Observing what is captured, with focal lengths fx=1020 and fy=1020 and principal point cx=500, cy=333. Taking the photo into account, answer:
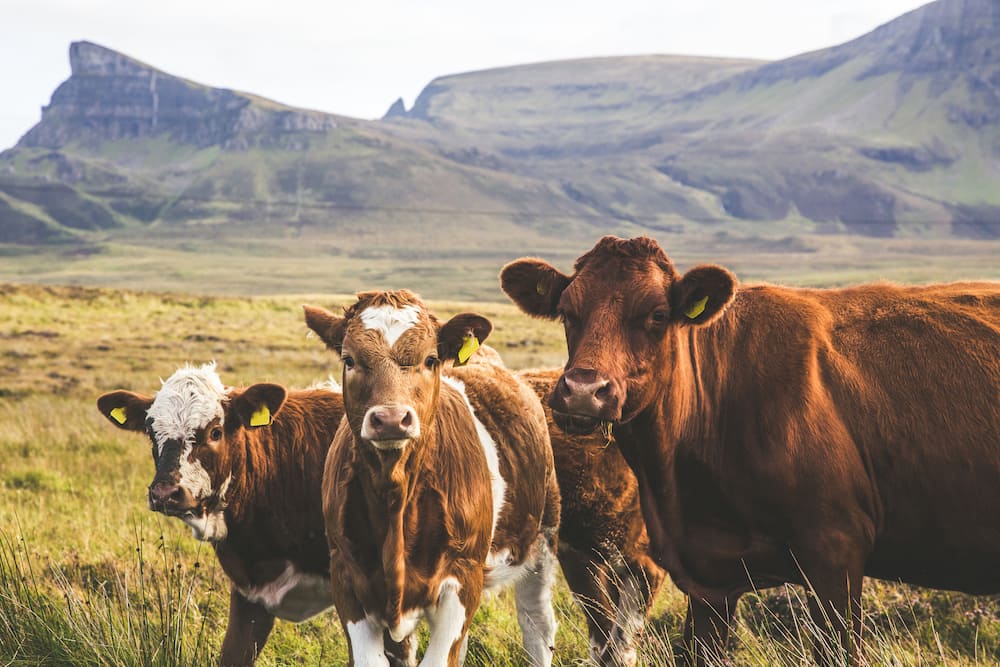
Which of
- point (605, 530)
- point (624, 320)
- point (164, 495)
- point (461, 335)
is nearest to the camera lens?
point (624, 320)

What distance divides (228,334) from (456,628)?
3387cm

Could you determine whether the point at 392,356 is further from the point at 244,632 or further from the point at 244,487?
the point at 244,632

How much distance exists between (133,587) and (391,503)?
3.57 meters

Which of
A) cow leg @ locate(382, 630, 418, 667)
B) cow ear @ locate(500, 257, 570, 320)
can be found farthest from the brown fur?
cow ear @ locate(500, 257, 570, 320)

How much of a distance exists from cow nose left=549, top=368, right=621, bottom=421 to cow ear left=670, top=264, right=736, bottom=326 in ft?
2.16

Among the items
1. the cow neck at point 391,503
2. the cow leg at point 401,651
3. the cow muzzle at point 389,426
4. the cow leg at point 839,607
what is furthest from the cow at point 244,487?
the cow leg at point 839,607

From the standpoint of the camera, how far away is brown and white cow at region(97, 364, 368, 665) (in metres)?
6.56

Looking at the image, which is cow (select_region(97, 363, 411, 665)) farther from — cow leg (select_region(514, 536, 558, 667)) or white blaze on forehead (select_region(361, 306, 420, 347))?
white blaze on forehead (select_region(361, 306, 420, 347))

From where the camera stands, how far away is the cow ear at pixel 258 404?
696 cm

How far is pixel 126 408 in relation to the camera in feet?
23.7

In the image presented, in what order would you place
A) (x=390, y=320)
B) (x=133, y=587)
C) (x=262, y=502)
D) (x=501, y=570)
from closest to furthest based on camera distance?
(x=390, y=320) → (x=501, y=570) → (x=262, y=502) → (x=133, y=587)

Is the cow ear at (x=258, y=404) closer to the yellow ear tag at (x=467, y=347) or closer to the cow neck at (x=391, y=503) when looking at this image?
the yellow ear tag at (x=467, y=347)

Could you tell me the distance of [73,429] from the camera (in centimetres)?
1653

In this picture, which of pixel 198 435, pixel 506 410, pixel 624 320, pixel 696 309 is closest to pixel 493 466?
pixel 506 410
